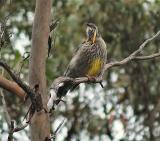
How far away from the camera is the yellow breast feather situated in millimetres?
4691

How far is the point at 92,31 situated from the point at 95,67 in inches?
12.1

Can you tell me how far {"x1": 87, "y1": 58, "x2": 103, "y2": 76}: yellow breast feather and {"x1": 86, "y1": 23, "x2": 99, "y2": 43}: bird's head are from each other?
7.5 inches

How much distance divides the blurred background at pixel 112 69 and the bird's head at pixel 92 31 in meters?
1.39

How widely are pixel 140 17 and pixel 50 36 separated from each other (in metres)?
3.77

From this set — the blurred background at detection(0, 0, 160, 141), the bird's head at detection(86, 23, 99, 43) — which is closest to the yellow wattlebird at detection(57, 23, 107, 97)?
the bird's head at detection(86, 23, 99, 43)

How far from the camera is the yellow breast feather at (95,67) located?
15.4 feet

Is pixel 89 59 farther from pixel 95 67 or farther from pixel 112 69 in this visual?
pixel 112 69

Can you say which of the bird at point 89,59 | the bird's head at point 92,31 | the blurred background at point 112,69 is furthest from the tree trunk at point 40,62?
the blurred background at point 112,69

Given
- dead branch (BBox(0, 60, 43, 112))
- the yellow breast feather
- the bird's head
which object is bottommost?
dead branch (BBox(0, 60, 43, 112))

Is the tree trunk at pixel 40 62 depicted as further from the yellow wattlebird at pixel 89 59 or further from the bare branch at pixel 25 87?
the yellow wattlebird at pixel 89 59

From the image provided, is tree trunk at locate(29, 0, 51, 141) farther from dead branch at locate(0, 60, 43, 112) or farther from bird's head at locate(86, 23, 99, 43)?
bird's head at locate(86, 23, 99, 43)

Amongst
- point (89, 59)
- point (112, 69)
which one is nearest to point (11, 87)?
point (89, 59)

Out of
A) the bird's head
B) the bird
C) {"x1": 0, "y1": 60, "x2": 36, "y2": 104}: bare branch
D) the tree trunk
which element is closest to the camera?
{"x1": 0, "y1": 60, "x2": 36, "y2": 104}: bare branch

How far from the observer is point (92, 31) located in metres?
4.63
